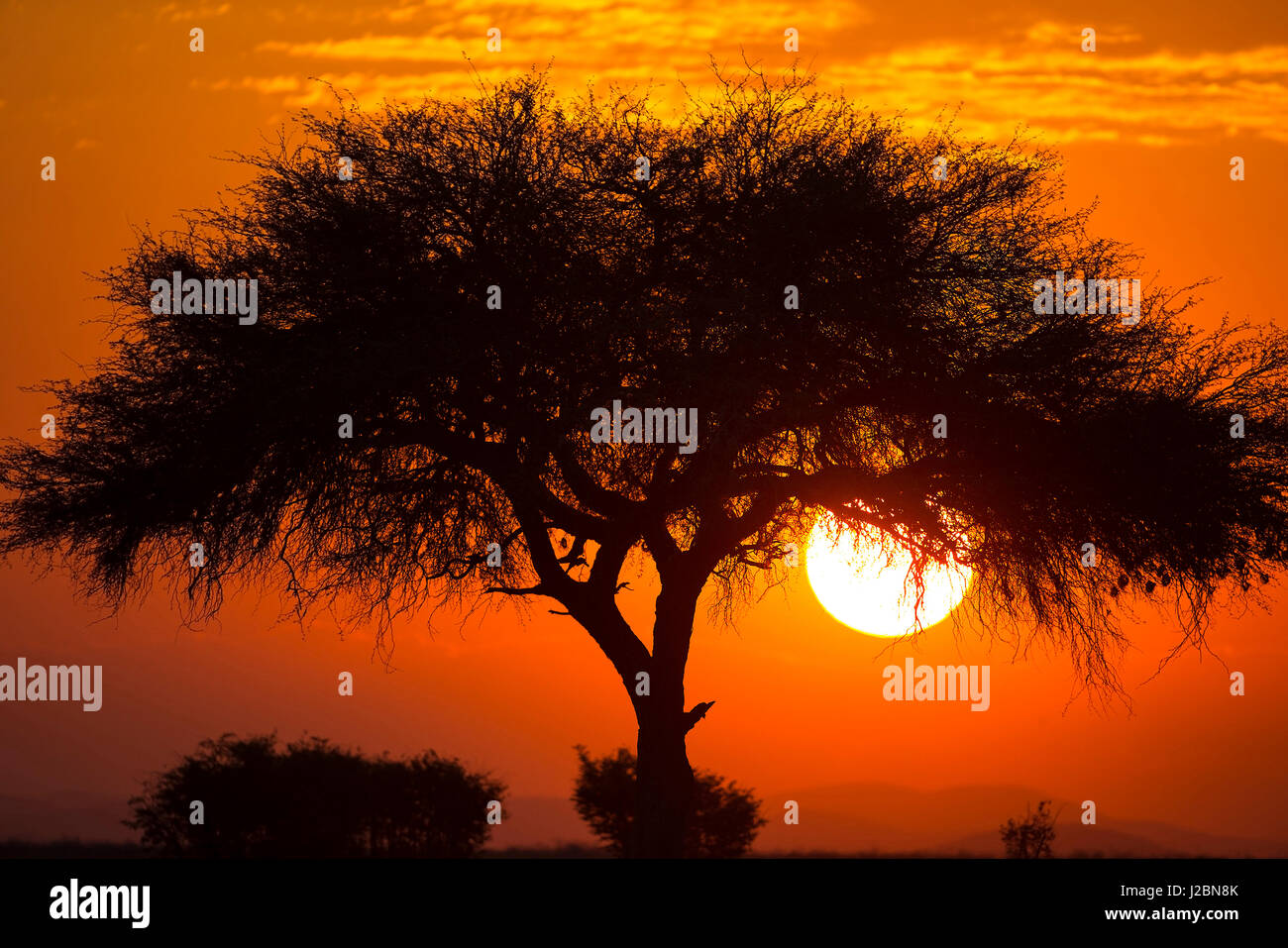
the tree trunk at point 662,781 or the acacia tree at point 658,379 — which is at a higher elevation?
the acacia tree at point 658,379

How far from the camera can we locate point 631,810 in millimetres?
33906

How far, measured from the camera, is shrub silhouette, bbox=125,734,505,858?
30.5 meters

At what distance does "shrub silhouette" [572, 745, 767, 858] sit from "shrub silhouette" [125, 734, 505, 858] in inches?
96.8

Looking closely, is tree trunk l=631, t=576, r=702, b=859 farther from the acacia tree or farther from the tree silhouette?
the tree silhouette

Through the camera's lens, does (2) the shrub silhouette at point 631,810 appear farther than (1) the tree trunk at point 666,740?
Yes

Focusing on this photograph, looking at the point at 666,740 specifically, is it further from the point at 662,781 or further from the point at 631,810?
the point at 631,810

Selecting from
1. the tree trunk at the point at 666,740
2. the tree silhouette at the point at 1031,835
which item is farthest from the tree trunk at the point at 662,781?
the tree silhouette at the point at 1031,835

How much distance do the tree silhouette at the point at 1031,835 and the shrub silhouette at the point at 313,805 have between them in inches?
490

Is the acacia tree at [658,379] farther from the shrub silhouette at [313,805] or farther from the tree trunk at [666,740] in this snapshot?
the shrub silhouette at [313,805]

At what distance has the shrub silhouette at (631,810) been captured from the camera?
33.7 m

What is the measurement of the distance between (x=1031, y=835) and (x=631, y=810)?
11206 mm

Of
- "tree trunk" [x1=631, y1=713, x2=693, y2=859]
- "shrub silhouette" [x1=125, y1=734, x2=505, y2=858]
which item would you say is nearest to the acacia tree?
"tree trunk" [x1=631, y1=713, x2=693, y2=859]
